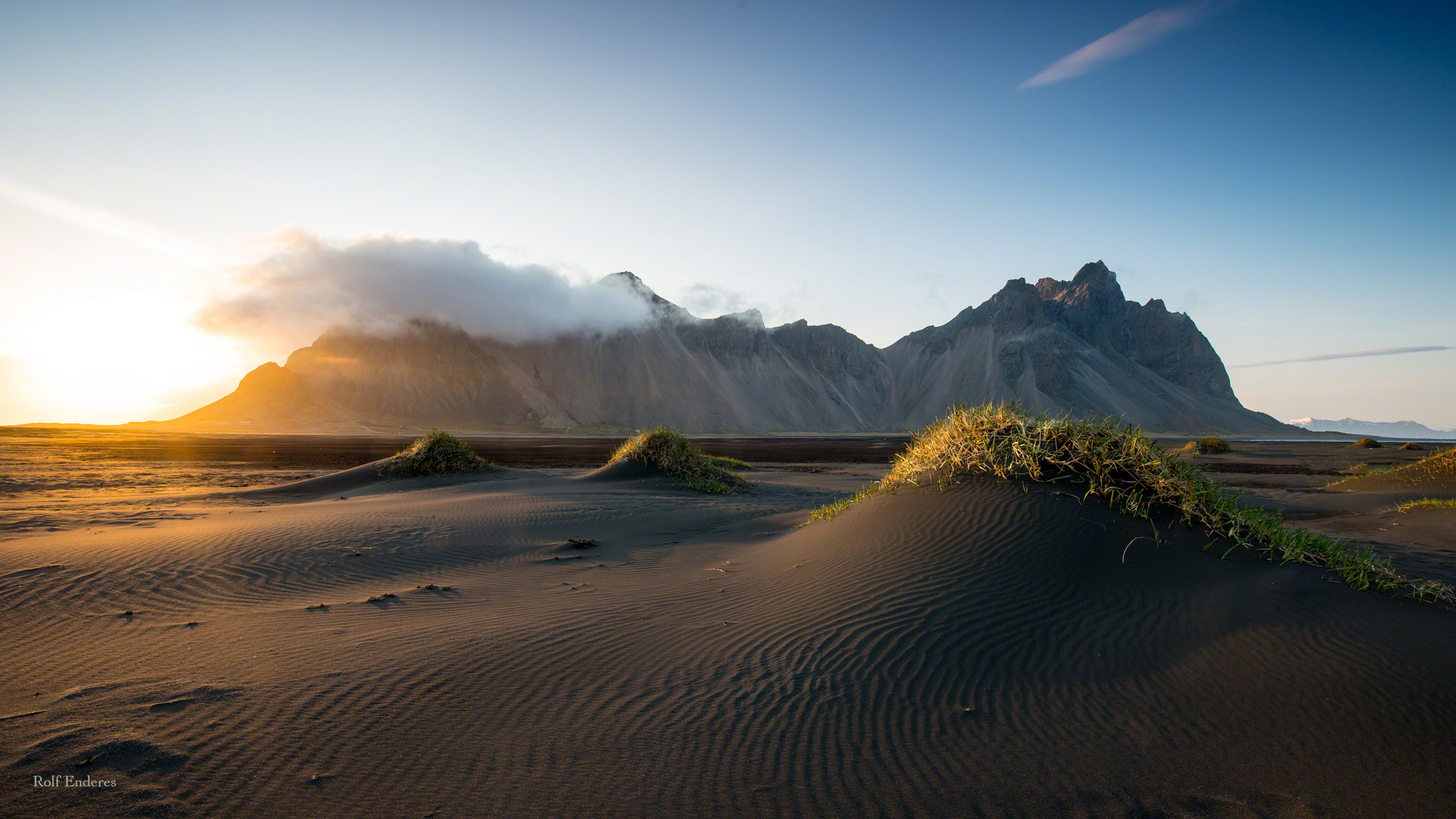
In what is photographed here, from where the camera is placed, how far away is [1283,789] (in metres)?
3.06

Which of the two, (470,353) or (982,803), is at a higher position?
(470,353)

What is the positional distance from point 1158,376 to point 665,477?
559 ft

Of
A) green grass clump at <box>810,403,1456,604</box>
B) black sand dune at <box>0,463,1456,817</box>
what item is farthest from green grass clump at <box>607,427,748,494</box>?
black sand dune at <box>0,463,1456,817</box>

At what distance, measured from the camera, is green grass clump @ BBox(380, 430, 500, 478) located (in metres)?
20.0

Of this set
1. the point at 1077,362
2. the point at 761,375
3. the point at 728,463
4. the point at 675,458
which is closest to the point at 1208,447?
the point at 728,463

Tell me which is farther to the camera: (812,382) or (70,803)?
(812,382)

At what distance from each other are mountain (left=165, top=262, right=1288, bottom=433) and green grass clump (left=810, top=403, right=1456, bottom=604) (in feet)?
350

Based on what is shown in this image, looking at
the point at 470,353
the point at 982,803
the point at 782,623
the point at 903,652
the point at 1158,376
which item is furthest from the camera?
the point at 1158,376

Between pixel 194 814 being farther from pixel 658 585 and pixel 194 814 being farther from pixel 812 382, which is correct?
pixel 812 382

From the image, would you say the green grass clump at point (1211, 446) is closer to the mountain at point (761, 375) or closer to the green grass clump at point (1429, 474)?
the green grass clump at point (1429, 474)

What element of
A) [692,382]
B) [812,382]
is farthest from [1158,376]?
[692,382]

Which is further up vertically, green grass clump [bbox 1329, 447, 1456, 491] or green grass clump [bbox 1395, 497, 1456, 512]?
green grass clump [bbox 1329, 447, 1456, 491]

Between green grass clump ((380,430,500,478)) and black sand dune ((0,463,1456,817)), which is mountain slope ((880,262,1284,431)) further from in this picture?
black sand dune ((0,463,1456,817))

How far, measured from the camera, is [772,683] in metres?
4.06
